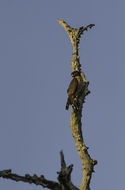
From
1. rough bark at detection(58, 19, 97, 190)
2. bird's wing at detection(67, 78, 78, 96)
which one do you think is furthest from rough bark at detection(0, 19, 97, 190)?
bird's wing at detection(67, 78, 78, 96)

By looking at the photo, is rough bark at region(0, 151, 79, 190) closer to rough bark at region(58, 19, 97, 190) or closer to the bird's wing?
rough bark at region(58, 19, 97, 190)

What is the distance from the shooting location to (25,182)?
253 inches

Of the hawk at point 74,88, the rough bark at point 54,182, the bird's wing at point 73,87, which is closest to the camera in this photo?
the rough bark at point 54,182

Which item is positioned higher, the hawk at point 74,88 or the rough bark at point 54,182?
the hawk at point 74,88

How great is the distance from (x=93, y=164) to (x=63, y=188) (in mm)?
1920

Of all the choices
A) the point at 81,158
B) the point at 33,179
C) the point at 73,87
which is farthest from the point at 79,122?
the point at 33,179

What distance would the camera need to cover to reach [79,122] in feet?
28.3

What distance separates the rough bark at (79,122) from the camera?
308 inches

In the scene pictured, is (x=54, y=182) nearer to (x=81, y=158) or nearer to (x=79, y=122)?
(x=81, y=158)

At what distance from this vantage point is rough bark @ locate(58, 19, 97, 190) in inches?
308

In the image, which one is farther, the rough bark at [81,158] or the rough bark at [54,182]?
the rough bark at [81,158]

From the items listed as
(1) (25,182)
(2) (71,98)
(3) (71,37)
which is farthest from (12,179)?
(3) (71,37)

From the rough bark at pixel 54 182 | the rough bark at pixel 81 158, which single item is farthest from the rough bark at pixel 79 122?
the rough bark at pixel 54 182

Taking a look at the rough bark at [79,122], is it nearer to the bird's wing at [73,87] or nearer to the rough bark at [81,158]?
the rough bark at [81,158]
